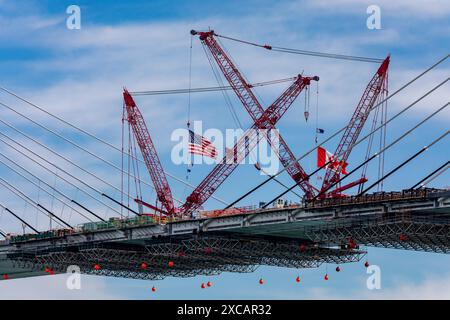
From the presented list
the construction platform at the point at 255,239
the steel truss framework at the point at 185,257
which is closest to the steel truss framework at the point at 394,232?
the construction platform at the point at 255,239

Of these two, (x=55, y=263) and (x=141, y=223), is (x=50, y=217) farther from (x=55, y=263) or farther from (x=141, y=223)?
(x=141, y=223)

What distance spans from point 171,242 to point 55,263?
32.6m

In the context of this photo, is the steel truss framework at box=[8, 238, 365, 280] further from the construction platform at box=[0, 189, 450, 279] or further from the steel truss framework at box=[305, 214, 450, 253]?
the steel truss framework at box=[305, 214, 450, 253]

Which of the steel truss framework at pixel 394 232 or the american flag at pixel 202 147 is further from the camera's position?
the american flag at pixel 202 147

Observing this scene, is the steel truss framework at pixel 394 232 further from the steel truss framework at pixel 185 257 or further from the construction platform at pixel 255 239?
the steel truss framework at pixel 185 257

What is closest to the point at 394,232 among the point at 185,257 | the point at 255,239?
the point at 255,239

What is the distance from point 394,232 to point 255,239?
3229 centimetres

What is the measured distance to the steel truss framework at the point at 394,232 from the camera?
137625mm

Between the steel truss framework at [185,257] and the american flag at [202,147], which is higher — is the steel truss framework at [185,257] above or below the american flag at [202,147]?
below

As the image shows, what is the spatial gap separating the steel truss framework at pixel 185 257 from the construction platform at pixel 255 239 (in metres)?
0.15

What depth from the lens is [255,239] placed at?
167 m

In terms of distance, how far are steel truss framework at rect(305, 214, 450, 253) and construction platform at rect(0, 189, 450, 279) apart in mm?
120

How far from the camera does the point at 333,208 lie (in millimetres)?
144000
